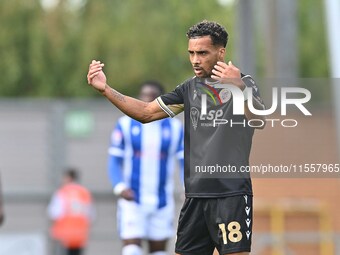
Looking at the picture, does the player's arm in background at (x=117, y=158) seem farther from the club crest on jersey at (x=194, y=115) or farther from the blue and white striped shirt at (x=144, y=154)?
the club crest on jersey at (x=194, y=115)

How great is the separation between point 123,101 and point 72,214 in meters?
11.6

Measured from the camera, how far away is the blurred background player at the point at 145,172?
39.8 feet

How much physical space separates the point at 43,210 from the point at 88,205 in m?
1.68

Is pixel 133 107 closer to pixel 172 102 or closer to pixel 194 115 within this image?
pixel 172 102

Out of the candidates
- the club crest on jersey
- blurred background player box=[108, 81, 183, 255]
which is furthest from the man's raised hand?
blurred background player box=[108, 81, 183, 255]

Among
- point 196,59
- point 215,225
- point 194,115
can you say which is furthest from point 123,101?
point 215,225

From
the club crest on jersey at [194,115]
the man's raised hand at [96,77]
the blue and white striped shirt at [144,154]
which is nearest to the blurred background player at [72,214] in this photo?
the blue and white striped shirt at [144,154]

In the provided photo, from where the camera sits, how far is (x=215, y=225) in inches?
313

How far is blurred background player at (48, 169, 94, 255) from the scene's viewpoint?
19203 mm

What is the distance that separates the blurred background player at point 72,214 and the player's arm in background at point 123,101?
10.8 metres

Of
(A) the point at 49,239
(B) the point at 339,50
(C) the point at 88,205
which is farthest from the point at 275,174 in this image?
(A) the point at 49,239

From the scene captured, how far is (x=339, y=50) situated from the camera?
35.3 feet

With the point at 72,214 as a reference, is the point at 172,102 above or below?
above

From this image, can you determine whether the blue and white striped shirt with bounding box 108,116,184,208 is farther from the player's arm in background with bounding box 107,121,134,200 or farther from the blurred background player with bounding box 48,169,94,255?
the blurred background player with bounding box 48,169,94,255
